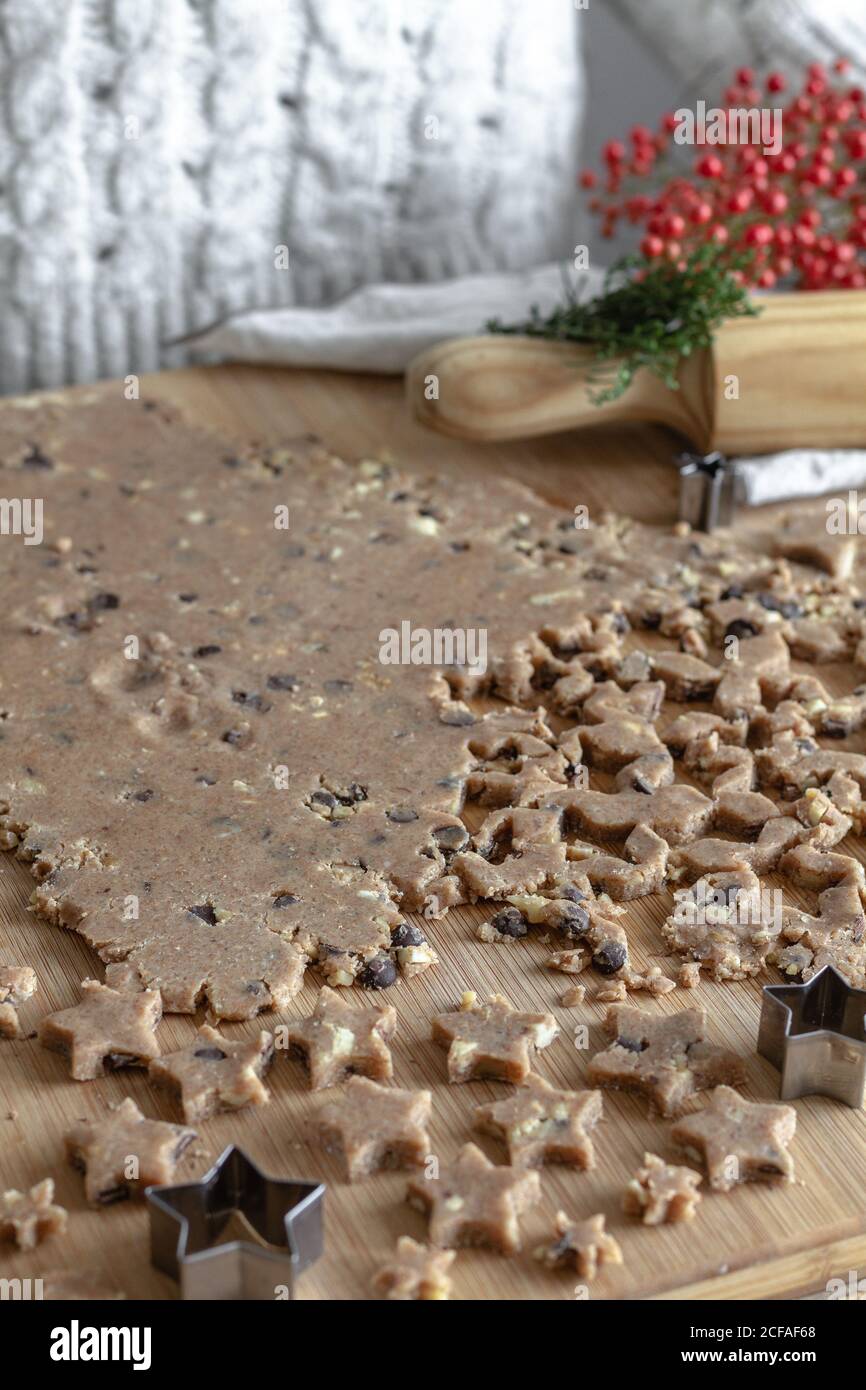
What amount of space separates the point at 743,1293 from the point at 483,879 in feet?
1.15

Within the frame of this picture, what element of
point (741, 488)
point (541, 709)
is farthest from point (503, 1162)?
point (741, 488)

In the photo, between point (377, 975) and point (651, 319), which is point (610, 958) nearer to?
point (377, 975)

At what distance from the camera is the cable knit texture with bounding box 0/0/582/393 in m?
1.87

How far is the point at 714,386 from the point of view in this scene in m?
1.66

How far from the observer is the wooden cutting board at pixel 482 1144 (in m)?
0.97

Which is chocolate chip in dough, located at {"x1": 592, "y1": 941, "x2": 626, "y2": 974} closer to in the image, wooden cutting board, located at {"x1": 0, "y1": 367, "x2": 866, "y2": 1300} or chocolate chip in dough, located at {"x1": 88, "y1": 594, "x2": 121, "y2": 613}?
wooden cutting board, located at {"x1": 0, "y1": 367, "x2": 866, "y2": 1300}

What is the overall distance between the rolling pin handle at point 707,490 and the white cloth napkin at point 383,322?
29 centimetres

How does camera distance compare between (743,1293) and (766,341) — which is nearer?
(743,1293)

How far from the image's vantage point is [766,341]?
5.41 feet

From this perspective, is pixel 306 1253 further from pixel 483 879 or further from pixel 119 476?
pixel 119 476

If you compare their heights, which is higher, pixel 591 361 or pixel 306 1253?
pixel 591 361

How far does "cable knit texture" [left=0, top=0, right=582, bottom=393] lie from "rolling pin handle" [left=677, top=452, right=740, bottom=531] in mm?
640

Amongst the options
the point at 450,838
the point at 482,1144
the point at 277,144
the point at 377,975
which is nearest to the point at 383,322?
the point at 277,144

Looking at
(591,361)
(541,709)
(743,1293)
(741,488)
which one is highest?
(591,361)
